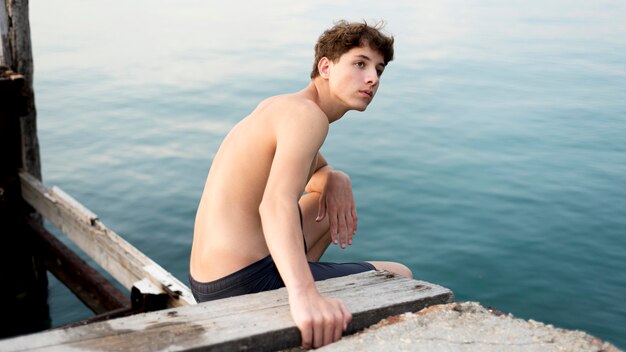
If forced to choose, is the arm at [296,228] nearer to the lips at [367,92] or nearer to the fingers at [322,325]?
the fingers at [322,325]

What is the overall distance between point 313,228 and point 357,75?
83 centimetres

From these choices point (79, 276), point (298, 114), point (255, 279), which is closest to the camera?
point (298, 114)

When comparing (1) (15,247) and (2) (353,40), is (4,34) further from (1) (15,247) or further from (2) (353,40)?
(2) (353,40)

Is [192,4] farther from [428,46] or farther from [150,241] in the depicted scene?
[150,241]

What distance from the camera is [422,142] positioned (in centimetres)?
1174

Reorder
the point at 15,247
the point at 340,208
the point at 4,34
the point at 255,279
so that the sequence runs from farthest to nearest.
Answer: the point at 15,247
the point at 4,34
the point at 340,208
the point at 255,279

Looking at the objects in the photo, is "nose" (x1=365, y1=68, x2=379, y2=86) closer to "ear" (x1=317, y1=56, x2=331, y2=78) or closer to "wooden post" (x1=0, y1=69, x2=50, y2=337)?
"ear" (x1=317, y1=56, x2=331, y2=78)

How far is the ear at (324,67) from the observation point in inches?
127

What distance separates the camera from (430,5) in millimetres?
27703

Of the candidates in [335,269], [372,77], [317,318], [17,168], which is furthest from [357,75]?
[17,168]

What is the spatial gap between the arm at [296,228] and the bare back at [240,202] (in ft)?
0.44

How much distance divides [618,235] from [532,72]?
8184 mm

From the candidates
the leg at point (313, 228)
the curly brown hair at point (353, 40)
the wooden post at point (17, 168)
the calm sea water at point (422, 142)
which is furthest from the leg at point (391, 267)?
the calm sea water at point (422, 142)

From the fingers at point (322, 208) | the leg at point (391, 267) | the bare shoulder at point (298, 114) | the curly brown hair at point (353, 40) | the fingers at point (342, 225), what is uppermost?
the curly brown hair at point (353, 40)
